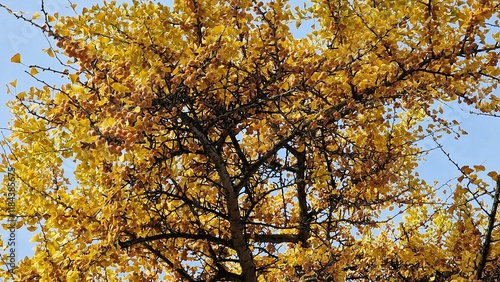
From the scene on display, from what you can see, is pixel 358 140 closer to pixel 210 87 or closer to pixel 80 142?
pixel 210 87

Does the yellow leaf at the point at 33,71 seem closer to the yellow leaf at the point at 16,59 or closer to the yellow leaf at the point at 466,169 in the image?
the yellow leaf at the point at 16,59

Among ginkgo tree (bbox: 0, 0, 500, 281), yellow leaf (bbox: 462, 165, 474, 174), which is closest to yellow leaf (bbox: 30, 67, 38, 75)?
ginkgo tree (bbox: 0, 0, 500, 281)

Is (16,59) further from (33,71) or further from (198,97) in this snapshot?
(198,97)

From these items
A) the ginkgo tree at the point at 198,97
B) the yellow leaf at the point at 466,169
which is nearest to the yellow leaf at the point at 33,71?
the ginkgo tree at the point at 198,97

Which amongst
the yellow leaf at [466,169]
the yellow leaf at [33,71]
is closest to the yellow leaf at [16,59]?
the yellow leaf at [33,71]

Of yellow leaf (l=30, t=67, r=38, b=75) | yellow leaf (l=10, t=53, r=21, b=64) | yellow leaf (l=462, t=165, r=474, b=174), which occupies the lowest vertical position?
yellow leaf (l=462, t=165, r=474, b=174)

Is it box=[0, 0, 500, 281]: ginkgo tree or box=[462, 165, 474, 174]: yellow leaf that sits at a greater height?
box=[0, 0, 500, 281]: ginkgo tree

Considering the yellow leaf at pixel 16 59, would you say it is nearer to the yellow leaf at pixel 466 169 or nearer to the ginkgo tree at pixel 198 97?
the ginkgo tree at pixel 198 97

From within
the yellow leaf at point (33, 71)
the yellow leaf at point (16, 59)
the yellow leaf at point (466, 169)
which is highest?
the yellow leaf at point (16, 59)

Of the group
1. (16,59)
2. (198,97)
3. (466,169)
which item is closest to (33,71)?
(16,59)

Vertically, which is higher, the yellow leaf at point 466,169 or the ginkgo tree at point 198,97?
the ginkgo tree at point 198,97

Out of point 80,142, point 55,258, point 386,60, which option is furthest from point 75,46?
point 386,60

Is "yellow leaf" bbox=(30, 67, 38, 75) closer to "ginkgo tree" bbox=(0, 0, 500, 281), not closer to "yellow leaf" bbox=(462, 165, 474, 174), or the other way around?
"ginkgo tree" bbox=(0, 0, 500, 281)

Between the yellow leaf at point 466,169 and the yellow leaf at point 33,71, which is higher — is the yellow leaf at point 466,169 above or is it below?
below
